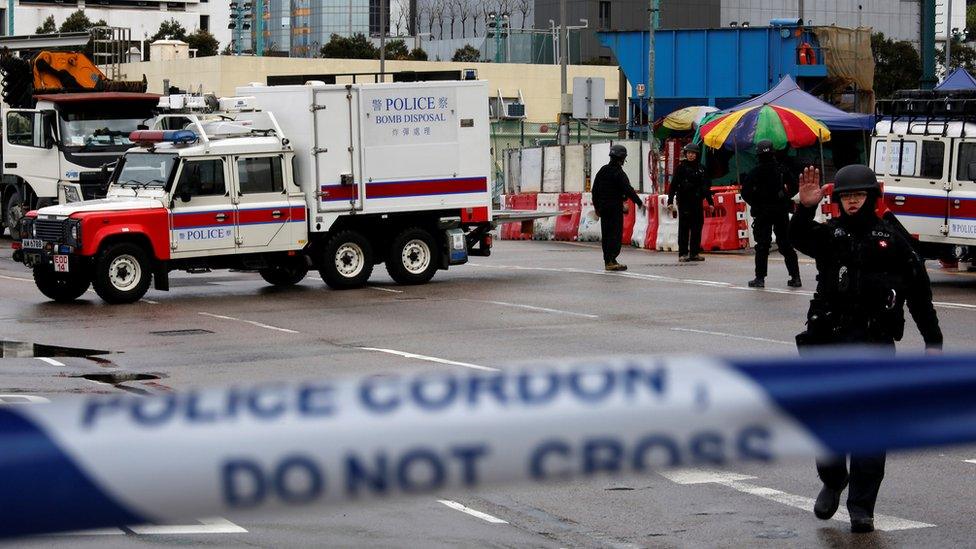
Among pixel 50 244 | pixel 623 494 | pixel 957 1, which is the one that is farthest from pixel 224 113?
pixel 957 1

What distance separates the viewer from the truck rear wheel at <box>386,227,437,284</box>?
827 inches

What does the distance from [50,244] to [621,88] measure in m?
37.6

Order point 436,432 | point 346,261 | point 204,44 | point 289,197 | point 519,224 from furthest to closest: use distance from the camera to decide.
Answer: point 204,44
point 519,224
point 346,261
point 289,197
point 436,432

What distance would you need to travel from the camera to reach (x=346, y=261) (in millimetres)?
20703

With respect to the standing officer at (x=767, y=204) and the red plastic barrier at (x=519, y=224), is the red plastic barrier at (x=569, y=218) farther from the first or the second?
A: the standing officer at (x=767, y=204)

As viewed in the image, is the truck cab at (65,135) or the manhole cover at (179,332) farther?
the truck cab at (65,135)

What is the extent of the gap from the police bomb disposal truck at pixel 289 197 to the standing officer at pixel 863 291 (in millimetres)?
13069

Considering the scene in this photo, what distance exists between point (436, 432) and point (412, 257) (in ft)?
62.3

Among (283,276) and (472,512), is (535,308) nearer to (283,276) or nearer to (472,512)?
(283,276)

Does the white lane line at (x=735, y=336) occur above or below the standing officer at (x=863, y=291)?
below

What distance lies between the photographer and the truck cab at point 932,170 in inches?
760

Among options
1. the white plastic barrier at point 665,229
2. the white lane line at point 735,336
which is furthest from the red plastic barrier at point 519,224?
the white lane line at point 735,336

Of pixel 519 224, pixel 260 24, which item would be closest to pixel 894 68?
pixel 260 24

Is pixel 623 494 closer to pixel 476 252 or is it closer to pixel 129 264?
pixel 129 264
